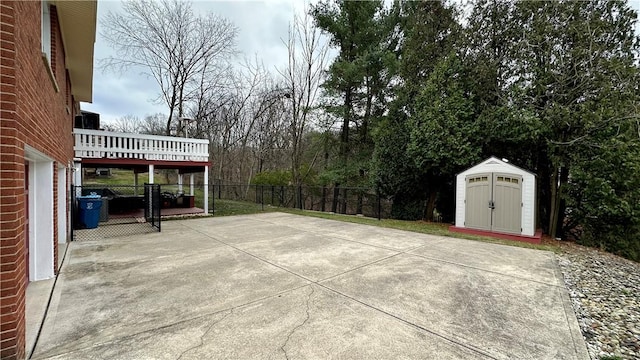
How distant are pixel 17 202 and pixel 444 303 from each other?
4488mm

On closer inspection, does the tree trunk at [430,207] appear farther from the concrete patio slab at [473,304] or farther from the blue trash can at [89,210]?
the blue trash can at [89,210]

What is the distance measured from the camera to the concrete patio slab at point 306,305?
2.42 metres

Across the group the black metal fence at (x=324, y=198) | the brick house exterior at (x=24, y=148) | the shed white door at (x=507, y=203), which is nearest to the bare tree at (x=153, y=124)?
the black metal fence at (x=324, y=198)

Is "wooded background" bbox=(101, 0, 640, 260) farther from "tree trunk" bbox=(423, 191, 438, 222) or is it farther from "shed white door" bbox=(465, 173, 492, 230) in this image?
"shed white door" bbox=(465, 173, 492, 230)

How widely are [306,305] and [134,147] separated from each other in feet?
32.2

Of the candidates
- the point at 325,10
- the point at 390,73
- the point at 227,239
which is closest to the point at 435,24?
the point at 390,73

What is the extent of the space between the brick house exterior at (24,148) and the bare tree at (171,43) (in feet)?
42.2

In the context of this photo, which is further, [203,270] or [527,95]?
[527,95]

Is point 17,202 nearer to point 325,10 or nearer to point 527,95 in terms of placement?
point 527,95

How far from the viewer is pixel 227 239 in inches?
271

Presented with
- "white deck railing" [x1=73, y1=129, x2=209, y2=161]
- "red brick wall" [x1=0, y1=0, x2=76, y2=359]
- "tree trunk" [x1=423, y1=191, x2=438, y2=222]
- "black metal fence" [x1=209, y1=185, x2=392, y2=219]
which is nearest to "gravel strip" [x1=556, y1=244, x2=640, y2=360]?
"red brick wall" [x1=0, y1=0, x2=76, y2=359]

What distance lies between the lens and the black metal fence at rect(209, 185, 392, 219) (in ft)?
46.9

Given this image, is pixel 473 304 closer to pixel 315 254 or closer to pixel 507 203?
pixel 315 254

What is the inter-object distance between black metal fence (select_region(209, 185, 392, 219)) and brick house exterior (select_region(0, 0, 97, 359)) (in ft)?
31.0
